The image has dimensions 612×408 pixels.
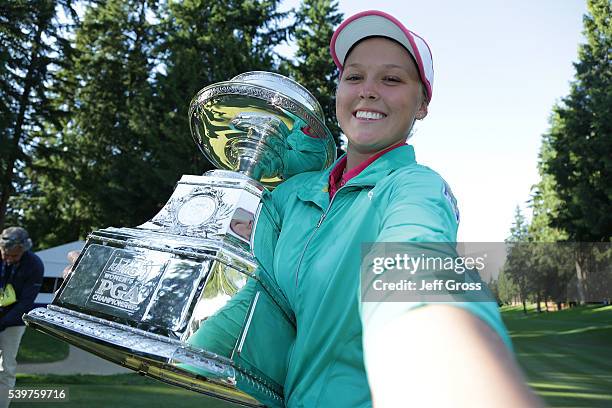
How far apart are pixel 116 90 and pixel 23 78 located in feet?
23.3

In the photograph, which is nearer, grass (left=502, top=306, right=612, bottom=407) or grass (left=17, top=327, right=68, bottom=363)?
grass (left=502, top=306, right=612, bottom=407)

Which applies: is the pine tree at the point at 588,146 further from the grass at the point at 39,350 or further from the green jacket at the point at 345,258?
the green jacket at the point at 345,258

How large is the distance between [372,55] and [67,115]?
20.7 meters

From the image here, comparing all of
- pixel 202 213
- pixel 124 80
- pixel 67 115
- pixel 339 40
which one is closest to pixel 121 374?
pixel 202 213

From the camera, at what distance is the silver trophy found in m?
1.42

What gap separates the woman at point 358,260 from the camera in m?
0.68

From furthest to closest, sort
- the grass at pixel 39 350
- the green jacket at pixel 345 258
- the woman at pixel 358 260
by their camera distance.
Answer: the grass at pixel 39 350 → the green jacket at pixel 345 258 → the woman at pixel 358 260

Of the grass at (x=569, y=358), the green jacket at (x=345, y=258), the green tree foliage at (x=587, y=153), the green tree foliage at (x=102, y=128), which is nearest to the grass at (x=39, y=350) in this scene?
the green tree foliage at (x=102, y=128)

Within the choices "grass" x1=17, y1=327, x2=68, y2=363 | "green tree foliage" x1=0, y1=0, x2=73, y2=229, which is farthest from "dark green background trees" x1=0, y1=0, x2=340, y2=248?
"grass" x1=17, y1=327, x2=68, y2=363

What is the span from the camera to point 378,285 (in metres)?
0.90

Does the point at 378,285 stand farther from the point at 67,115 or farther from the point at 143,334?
the point at 67,115

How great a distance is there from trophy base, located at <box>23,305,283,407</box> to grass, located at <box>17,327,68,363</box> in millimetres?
10530

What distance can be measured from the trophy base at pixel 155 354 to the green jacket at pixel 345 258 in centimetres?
15

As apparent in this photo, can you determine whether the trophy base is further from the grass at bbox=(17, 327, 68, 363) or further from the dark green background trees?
the dark green background trees
